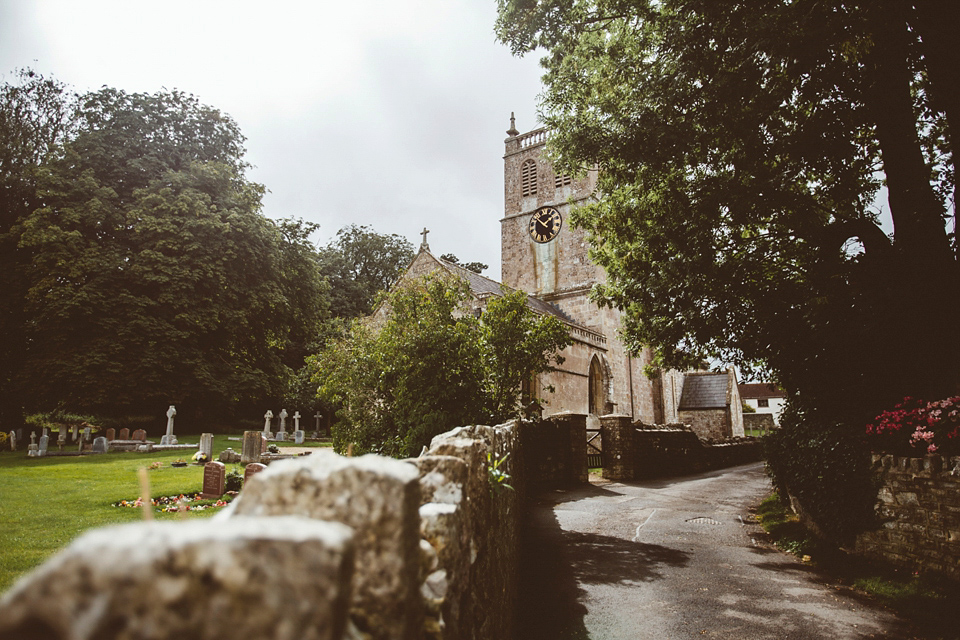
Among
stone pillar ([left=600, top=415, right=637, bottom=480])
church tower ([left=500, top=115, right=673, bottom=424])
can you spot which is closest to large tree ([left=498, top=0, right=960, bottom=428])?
stone pillar ([left=600, top=415, right=637, bottom=480])

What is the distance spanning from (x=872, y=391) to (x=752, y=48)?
5.86 metres

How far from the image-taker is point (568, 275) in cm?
3350

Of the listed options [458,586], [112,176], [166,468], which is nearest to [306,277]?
[112,176]

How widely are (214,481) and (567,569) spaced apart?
878 cm

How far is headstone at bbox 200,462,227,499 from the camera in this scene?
12102 millimetres

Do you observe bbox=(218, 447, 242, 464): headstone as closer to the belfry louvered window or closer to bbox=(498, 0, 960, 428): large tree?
bbox=(498, 0, 960, 428): large tree

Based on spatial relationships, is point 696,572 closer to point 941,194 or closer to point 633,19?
point 941,194

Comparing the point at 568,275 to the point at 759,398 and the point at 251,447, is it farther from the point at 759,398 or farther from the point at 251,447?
the point at 759,398

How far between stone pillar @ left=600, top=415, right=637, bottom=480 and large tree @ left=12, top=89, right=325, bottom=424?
1632cm

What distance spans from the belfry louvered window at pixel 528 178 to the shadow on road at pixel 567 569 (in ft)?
92.9

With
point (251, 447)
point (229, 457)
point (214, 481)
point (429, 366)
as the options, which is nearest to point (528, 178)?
point (251, 447)

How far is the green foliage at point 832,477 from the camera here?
7.71 metres

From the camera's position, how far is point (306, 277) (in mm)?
28375

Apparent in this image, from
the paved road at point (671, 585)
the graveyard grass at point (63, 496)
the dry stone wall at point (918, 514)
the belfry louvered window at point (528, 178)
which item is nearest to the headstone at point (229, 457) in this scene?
the graveyard grass at point (63, 496)
